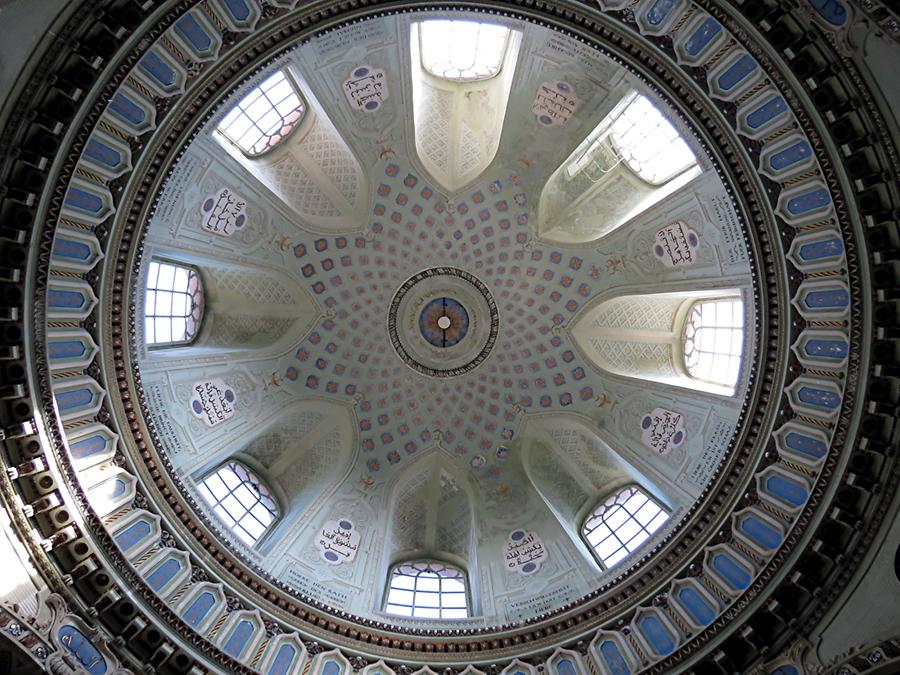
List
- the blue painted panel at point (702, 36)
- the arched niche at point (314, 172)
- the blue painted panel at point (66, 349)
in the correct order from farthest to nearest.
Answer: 1. the arched niche at point (314, 172)
2. the blue painted panel at point (66, 349)
3. the blue painted panel at point (702, 36)

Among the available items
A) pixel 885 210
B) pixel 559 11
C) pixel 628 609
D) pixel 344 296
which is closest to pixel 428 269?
pixel 344 296

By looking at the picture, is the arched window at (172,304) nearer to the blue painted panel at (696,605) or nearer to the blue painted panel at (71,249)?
the blue painted panel at (71,249)

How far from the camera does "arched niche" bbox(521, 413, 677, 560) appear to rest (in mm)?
21859

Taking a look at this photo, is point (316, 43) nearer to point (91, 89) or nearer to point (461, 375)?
point (91, 89)

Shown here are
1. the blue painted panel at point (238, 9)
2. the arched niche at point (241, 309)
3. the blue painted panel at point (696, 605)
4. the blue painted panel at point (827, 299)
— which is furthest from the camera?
the arched niche at point (241, 309)

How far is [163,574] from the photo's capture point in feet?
55.4

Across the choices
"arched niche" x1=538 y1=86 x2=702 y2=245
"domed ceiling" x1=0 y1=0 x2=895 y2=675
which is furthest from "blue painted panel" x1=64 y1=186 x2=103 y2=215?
"arched niche" x1=538 y1=86 x2=702 y2=245

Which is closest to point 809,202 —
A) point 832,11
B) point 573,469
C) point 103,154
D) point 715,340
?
point 832,11

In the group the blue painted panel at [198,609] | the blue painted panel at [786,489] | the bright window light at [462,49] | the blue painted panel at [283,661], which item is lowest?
the blue painted panel at [283,661]

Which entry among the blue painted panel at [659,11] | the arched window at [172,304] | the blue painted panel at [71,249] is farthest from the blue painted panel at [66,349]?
the blue painted panel at [659,11]

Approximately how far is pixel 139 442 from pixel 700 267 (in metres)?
15.4

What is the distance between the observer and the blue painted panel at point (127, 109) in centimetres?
1483

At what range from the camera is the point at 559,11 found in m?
15.8

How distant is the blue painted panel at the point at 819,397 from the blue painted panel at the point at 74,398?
16138 millimetres
